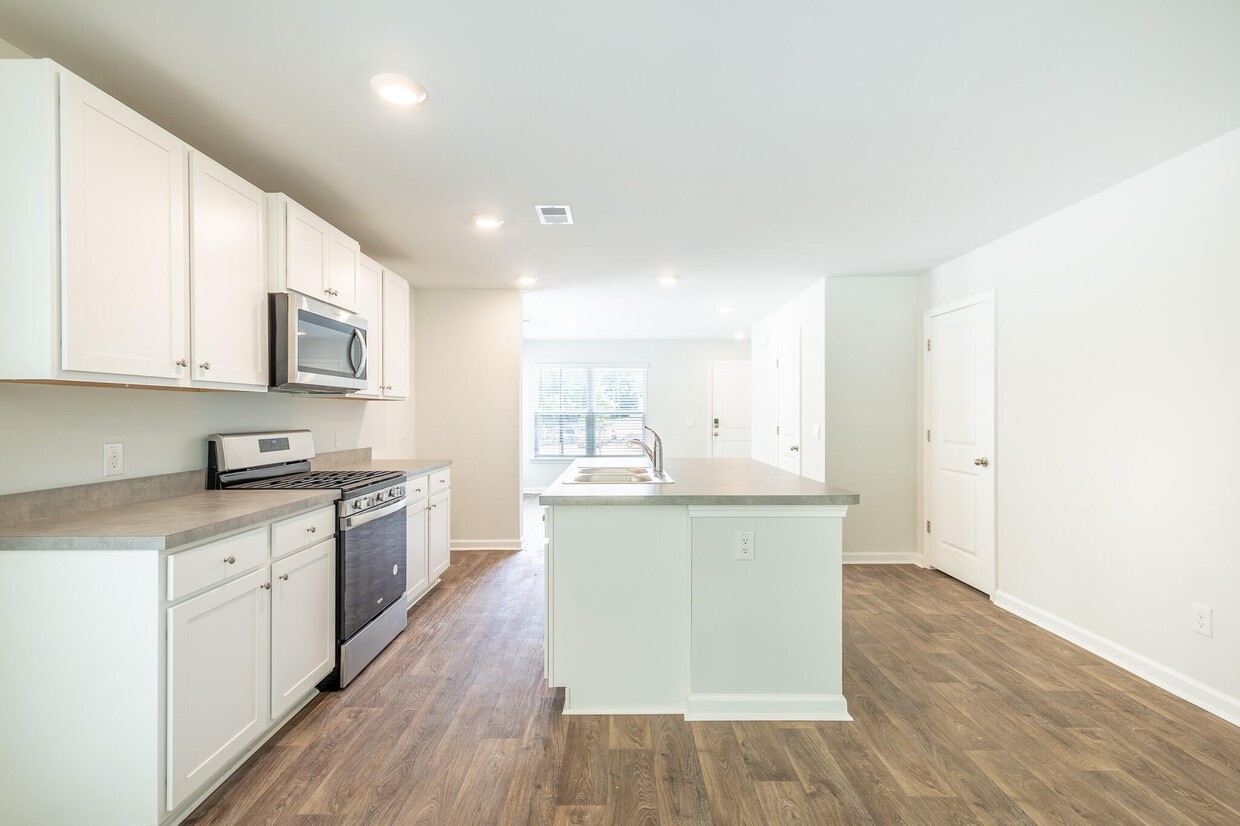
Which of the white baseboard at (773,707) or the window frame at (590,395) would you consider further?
the window frame at (590,395)

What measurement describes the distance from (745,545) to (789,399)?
11.7ft

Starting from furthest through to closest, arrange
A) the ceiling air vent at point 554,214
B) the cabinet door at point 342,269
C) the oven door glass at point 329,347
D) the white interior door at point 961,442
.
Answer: the white interior door at point 961,442 → the ceiling air vent at point 554,214 → the cabinet door at point 342,269 → the oven door glass at point 329,347

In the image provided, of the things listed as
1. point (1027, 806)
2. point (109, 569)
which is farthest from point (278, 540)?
point (1027, 806)

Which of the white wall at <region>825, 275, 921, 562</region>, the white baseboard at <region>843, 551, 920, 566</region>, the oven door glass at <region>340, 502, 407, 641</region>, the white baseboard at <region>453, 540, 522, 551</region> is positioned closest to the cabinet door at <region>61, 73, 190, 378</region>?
the oven door glass at <region>340, 502, 407, 641</region>

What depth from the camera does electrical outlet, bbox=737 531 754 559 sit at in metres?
2.42

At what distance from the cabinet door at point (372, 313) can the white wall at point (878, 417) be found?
3427mm

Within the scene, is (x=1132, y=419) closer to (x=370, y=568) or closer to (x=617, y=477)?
(x=617, y=477)

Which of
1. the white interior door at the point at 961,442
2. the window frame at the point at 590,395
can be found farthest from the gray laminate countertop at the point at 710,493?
the window frame at the point at 590,395

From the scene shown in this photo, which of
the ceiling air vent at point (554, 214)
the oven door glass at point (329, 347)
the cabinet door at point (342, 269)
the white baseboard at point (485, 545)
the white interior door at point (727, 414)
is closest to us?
the oven door glass at point (329, 347)

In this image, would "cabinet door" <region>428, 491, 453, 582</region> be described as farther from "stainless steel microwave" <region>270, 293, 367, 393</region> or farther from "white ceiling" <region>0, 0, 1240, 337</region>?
"white ceiling" <region>0, 0, 1240, 337</region>

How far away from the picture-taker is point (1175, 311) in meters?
2.63

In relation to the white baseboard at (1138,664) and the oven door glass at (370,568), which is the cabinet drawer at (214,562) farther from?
the white baseboard at (1138,664)

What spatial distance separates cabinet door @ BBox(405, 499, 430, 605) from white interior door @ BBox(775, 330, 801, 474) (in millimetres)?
3155

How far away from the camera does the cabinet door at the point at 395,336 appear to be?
3.91m
